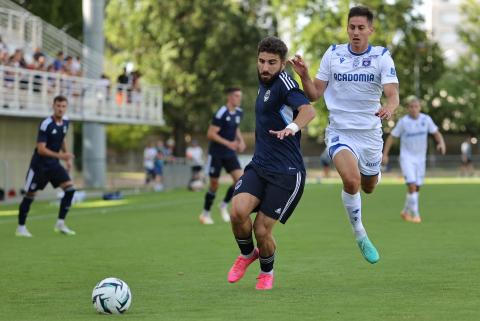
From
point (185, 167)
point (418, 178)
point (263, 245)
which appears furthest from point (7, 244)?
point (185, 167)

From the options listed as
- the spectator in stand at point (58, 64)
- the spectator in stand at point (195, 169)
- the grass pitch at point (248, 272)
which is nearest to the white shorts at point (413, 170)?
the grass pitch at point (248, 272)

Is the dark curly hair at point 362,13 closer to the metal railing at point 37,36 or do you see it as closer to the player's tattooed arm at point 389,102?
the player's tattooed arm at point 389,102

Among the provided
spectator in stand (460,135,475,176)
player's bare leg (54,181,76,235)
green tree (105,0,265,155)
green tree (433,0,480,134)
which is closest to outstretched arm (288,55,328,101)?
player's bare leg (54,181,76,235)

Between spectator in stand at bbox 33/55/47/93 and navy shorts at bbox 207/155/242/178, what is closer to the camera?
navy shorts at bbox 207/155/242/178

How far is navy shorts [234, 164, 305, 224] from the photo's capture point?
923 centimetres

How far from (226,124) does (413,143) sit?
3.90m

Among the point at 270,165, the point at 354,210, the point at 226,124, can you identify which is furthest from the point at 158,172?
the point at 270,165

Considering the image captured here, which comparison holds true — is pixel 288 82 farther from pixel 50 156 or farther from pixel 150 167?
pixel 150 167

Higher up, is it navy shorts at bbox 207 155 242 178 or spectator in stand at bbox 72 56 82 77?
spectator in stand at bbox 72 56 82 77

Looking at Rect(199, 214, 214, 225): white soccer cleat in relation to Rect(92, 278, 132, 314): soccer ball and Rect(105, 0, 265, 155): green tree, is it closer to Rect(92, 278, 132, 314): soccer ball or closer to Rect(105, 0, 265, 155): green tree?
Rect(92, 278, 132, 314): soccer ball

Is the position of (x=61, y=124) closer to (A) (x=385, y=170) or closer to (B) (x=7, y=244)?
(B) (x=7, y=244)

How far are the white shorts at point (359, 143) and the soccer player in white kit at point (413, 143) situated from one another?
8.39m

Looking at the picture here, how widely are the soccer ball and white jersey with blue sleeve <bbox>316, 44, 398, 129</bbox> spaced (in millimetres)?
3443

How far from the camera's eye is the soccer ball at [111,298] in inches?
317
